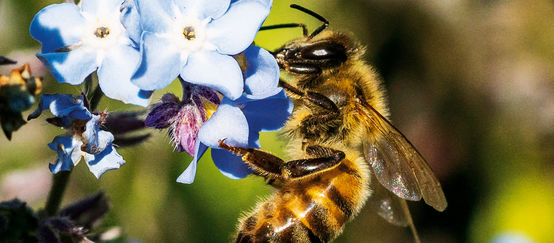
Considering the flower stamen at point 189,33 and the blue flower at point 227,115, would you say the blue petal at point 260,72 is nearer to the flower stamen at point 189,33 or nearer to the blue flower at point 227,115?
the blue flower at point 227,115

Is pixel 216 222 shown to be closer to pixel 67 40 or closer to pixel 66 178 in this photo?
pixel 66 178

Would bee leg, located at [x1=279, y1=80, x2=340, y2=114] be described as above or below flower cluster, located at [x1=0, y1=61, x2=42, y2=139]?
below

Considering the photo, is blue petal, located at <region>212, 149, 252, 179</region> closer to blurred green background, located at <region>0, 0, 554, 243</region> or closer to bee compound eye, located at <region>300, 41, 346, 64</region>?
bee compound eye, located at <region>300, 41, 346, 64</region>

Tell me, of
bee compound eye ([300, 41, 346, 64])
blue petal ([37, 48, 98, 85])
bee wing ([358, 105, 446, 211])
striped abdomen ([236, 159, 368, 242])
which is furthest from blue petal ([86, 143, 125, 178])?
bee wing ([358, 105, 446, 211])

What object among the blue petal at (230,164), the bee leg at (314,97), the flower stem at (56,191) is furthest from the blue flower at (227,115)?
the flower stem at (56,191)

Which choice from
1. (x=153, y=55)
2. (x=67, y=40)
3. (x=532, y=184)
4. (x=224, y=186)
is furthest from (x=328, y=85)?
(x=532, y=184)
